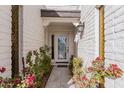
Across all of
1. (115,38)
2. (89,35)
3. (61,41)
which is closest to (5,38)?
(89,35)

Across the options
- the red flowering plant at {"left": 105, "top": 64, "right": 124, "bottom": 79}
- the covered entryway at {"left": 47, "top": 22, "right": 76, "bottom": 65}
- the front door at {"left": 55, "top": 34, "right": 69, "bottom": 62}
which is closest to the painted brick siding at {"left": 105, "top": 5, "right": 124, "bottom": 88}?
the red flowering plant at {"left": 105, "top": 64, "right": 124, "bottom": 79}

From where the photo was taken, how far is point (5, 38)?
6.21m

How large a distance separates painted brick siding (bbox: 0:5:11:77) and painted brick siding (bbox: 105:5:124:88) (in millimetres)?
2177

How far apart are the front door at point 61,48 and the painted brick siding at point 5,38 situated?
42.2 ft

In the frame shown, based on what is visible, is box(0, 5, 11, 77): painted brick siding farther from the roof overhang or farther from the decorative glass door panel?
the decorative glass door panel

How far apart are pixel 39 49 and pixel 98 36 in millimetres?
6817

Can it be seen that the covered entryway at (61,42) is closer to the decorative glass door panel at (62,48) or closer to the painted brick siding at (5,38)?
the decorative glass door panel at (62,48)

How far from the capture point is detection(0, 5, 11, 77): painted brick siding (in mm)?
5939

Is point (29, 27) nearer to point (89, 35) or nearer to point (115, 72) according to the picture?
point (89, 35)

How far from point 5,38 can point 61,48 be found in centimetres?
1393
